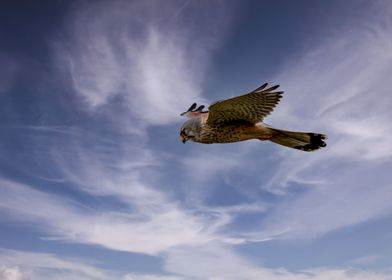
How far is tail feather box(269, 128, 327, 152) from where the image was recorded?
10.7 meters

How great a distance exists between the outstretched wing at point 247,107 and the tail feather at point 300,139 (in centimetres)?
80

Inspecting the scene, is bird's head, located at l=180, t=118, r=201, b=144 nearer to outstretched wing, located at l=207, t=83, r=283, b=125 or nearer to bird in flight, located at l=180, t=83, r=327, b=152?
bird in flight, located at l=180, t=83, r=327, b=152

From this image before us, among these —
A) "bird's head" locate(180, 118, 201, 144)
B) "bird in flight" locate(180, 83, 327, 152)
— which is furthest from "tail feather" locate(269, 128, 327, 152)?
"bird's head" locate(180, 118, 201, 144)

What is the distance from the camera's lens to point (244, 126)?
10344 millimetres

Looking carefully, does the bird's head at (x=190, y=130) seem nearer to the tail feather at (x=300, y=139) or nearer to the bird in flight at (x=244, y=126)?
the bird in flight at (x=244, y=126)

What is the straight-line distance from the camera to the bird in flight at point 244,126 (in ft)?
31.3

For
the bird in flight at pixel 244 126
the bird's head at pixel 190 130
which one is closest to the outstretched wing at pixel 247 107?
the bird in flight at pixel 244 126

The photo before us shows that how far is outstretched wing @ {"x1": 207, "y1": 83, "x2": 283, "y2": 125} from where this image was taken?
30.7 ft

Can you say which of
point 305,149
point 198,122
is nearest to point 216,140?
point 198,122

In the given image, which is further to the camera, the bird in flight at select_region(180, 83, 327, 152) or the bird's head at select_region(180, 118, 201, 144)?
the bird's head at select_region(180, 118, 201, 144)

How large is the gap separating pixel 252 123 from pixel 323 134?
208cm

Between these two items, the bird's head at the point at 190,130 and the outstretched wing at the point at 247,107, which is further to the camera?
the bird's head at the point at 190,130

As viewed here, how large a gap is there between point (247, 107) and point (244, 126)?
2.15 ft

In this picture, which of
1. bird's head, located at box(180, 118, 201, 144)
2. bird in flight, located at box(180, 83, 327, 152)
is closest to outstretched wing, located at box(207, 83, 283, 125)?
bird in flight, located at box(180, 83, 327, 152)
